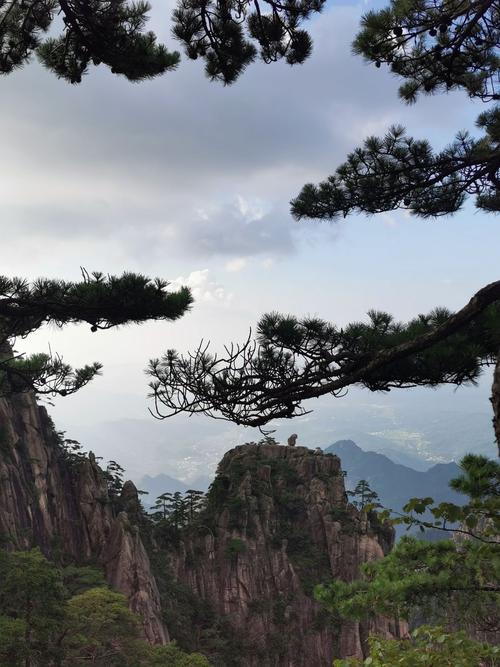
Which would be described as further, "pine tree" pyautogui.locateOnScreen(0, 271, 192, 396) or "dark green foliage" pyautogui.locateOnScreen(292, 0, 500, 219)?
"pine tree" pyautogui.locateOnScreen(0, 271, 192, 396)

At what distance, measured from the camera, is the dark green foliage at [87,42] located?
19.1 ft

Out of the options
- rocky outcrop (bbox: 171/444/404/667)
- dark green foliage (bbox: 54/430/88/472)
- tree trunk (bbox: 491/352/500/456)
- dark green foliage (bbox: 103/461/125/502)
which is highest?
dark green foliage (bbox: 54/430/88/472)

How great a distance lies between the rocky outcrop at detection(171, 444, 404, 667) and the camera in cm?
3250

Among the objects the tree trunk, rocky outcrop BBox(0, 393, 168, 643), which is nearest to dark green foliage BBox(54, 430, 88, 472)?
rocky outcrop BBox(0, 393, 168, 643)

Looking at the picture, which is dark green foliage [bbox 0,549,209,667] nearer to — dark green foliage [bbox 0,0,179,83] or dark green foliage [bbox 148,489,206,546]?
dark green foliage [bbox 0,0,179,83]

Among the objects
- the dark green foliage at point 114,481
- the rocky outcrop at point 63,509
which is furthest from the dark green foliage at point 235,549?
the dark green foliage at point 114,481

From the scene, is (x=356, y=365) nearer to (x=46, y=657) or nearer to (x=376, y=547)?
(x=46, y=657)

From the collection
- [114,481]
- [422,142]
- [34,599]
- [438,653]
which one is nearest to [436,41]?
[422,142]

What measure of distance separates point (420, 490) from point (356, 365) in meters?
204

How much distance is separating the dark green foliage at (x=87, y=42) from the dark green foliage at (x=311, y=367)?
130 inches

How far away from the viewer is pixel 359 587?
17.0 ft

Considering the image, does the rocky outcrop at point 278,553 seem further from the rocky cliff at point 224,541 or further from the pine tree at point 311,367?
the pine tree at point 311,367

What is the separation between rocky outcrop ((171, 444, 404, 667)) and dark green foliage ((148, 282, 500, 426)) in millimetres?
30263

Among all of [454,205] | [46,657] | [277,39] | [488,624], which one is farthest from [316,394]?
[46,657]
